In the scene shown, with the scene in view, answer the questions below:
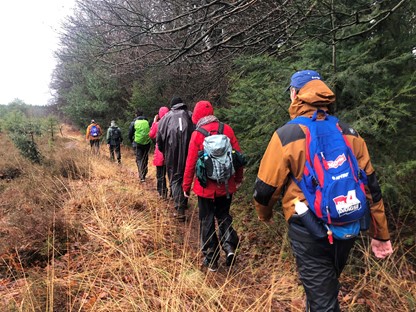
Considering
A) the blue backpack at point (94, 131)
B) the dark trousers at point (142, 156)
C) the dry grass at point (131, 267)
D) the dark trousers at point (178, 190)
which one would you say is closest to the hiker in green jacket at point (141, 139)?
the dark trousers at point (142, 156)

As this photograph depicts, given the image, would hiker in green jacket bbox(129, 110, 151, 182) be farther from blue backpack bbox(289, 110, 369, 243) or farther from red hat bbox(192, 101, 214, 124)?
blue backpack bbox(289, 110, 369, 243)

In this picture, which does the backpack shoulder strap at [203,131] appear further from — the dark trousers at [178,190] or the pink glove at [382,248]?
the pink glove at [382,248]

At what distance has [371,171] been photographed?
6.69 ft

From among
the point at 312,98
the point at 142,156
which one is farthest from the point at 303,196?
the point at 142,156

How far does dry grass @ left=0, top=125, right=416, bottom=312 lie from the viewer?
2480mm

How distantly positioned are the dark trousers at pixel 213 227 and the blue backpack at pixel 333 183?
6.19 feet

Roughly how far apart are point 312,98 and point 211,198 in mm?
1912

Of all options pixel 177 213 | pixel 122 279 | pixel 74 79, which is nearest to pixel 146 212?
pixel 177 213

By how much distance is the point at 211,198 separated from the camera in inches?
140

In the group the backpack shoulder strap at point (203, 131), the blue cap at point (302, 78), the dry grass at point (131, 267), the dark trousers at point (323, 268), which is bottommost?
the dry grass at point (131, 267)

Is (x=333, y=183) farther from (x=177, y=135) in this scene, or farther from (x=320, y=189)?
(x=177, y=135)

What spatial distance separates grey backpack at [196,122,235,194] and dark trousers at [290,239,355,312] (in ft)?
4.98

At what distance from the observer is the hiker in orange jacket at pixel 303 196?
1937mm

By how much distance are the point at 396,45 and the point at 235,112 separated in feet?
8.25
